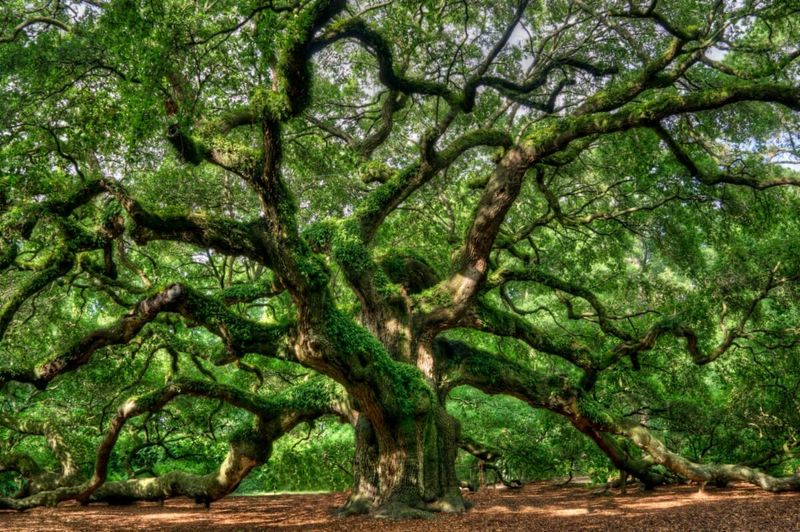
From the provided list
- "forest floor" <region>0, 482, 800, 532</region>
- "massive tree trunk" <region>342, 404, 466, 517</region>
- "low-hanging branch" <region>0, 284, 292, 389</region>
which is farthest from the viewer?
"massive tree trunk" <region>342, 404, 466, 517</region>

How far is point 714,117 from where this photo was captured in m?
10.2

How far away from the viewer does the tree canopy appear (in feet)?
22.5

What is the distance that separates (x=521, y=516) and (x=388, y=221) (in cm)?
738

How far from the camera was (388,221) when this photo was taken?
1334 centimetres

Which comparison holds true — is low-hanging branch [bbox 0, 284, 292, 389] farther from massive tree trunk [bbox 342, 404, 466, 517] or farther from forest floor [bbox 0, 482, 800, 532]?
forest floor [bbox 0, 482, 800, 532]

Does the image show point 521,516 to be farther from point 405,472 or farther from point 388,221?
point 388,221

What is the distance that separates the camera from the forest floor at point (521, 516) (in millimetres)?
6637

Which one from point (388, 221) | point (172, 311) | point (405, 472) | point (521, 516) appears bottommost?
point (521, 516)

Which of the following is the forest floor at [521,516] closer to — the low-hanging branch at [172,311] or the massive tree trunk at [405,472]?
the massive tree trunk at [405,472]

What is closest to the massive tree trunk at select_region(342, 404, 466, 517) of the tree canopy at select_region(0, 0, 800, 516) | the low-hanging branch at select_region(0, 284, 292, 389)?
the tree canopy at select_region(0, 0, 800, 516)

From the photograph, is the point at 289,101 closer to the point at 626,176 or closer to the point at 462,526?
the point at 462,526

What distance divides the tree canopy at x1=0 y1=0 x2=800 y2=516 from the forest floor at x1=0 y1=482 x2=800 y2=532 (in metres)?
0.52

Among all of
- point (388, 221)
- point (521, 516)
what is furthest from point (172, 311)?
point (388, 221)

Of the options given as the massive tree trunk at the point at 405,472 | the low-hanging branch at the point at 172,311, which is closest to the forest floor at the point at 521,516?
the massive tree trunk at the point at 405,472
